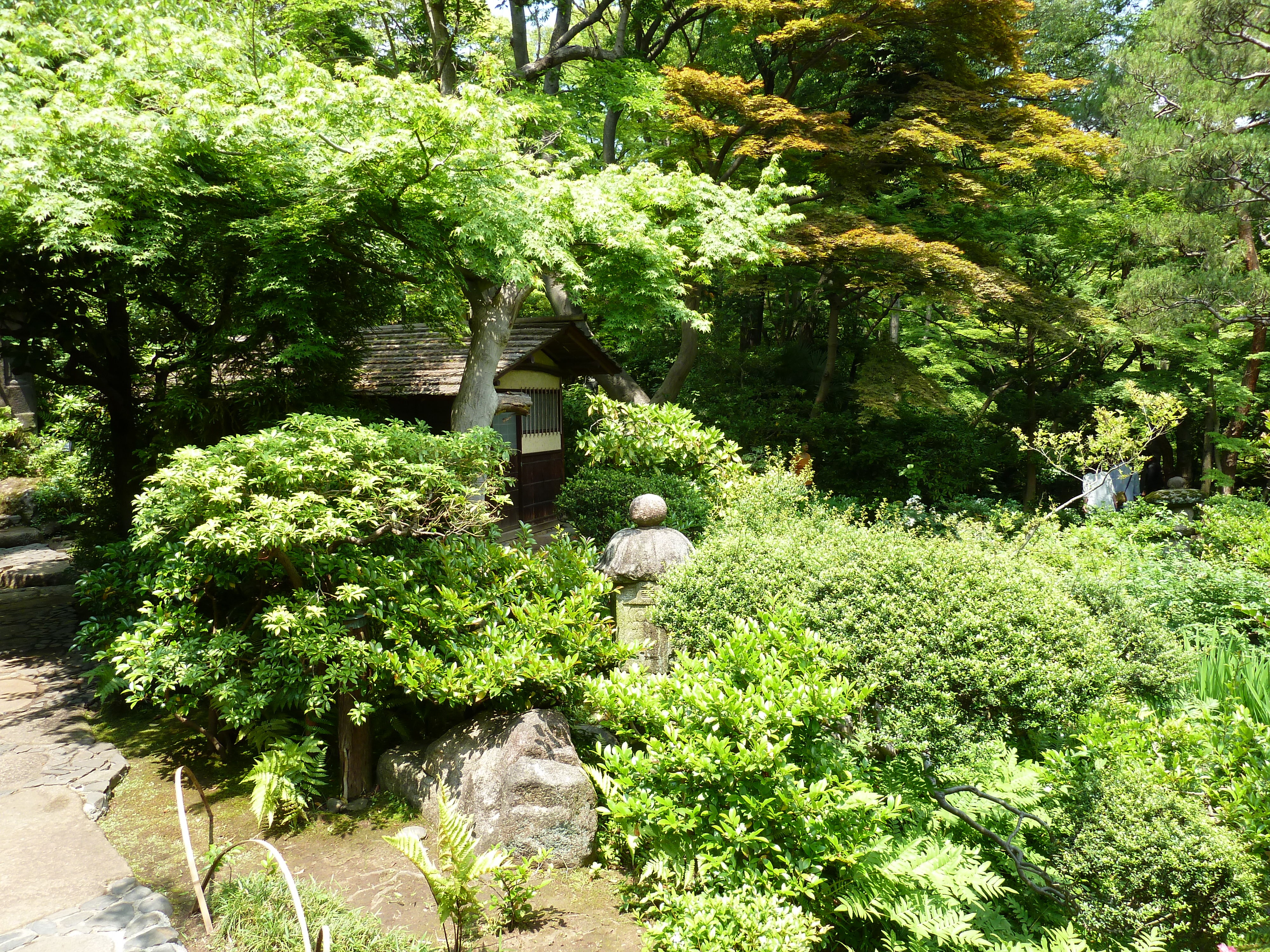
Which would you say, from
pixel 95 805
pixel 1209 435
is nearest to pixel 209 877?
pixel 95 805

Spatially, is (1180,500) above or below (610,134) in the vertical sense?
below

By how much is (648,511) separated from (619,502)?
256cm

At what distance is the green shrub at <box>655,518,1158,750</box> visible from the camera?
14.5 ft

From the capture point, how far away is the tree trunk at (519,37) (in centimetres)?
1431

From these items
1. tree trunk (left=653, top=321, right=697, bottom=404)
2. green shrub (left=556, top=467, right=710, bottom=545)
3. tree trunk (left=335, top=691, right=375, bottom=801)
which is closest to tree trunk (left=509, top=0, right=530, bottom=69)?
tree trunk (left=653, top=321, right=697, bottom=404)

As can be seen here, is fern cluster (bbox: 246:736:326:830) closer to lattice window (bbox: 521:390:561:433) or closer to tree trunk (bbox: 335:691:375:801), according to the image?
tree trunk (bbox: 335:691:375:801)

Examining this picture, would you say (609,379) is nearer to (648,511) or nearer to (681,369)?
(681,369)

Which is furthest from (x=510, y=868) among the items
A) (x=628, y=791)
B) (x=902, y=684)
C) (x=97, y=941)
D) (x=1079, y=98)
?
(x=1079, y=98)

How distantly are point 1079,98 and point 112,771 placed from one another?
25.2 meters

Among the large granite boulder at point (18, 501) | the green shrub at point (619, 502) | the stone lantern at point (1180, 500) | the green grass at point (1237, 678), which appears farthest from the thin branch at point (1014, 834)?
the large granite boulder at point (18, 501)

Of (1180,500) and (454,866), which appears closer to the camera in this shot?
(454,866)

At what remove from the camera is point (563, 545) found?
6.80 metres

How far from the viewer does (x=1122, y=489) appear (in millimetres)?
18141

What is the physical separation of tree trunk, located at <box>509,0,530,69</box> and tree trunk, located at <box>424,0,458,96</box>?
11.8 ft
